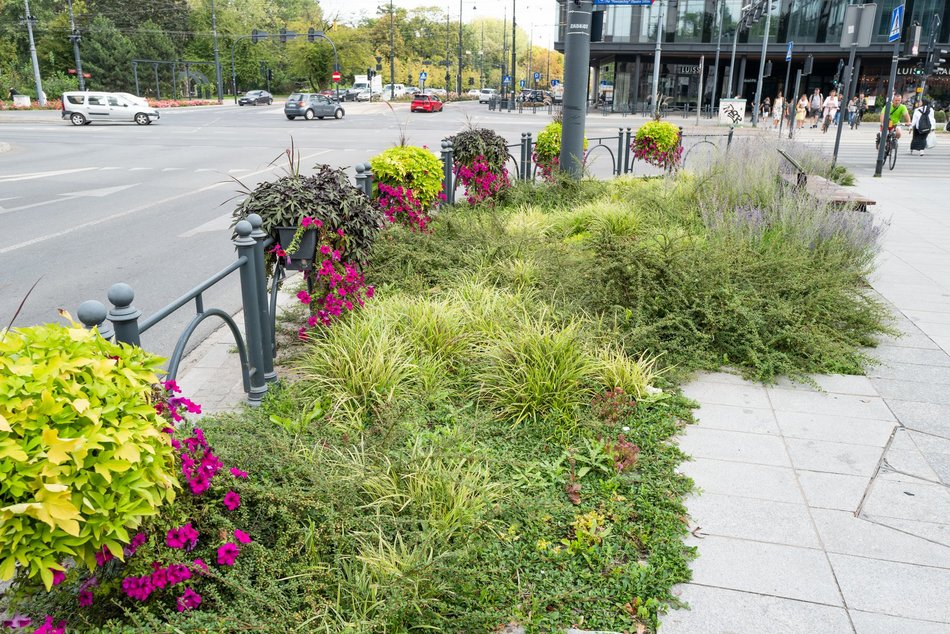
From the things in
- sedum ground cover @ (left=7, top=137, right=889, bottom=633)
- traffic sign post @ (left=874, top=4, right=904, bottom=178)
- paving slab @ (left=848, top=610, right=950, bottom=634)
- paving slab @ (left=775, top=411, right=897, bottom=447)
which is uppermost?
traffic sign post @ (left=874, top=4, right=904, bottom=178)

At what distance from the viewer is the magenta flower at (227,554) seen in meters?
Answer: 2.54

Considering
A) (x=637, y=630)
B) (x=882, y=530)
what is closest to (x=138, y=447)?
(x=637, y=630)

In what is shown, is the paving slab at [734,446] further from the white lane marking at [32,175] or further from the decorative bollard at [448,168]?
the white lane marking at [32,175]

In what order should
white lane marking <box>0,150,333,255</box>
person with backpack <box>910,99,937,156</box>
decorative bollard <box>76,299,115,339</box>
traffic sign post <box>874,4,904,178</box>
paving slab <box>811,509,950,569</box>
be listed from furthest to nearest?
person with backpack <box>910,99,937,156</box>, traffic sign post <box>874,4,904,178</box>, white lane marking <box>0,150,333,255</box>, paving slab <box>811,509,950,569</box>, decorative bollard <box>76,299,115,339</box>

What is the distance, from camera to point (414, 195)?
25.5 ft

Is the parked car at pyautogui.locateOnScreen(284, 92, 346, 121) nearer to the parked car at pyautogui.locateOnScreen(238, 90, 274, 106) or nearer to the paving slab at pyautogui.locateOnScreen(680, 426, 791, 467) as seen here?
the parked car at pyautogui.locateOnScreen(238, 90, 274, 106)

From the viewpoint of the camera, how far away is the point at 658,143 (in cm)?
1440

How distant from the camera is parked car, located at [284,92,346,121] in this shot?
41.5m

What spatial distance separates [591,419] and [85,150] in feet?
78.4

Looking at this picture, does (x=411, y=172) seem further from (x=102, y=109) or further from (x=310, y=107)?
(x=310, y=107)

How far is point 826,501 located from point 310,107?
4201 centimetres

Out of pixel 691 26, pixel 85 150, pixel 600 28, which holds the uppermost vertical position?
pixel 691 26

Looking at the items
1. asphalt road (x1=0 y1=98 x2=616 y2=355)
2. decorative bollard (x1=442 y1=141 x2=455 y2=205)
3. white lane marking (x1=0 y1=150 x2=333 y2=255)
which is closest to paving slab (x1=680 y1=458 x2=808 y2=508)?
asphalt road (x1=0 y1=98 x2=616 y2=355)

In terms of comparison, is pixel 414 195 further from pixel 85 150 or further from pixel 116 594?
pixel 85 150
